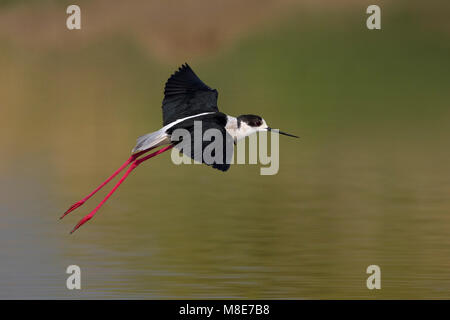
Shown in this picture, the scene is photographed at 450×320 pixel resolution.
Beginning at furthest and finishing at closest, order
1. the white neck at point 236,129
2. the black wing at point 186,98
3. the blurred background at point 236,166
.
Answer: the black wing at point 186,98
the blurred background at point 236,166
the white neck at point 236,129

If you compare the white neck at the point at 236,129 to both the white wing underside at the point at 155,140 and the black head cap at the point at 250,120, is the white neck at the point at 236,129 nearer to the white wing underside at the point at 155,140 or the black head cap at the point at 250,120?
the black head cap at the point at 250,120

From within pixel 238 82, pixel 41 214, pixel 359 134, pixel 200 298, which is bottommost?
pixel 200 298

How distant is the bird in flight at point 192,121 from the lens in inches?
353

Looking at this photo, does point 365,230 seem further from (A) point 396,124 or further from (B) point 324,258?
(A) point 396,124

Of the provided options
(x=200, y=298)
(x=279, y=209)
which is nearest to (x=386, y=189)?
(x=279, y=209)

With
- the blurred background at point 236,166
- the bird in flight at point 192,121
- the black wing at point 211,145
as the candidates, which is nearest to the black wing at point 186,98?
the bird in flight at point 192,121

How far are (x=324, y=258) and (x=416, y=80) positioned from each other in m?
14.1

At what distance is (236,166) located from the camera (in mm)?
16500

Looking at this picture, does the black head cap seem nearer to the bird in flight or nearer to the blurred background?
the bird in flight

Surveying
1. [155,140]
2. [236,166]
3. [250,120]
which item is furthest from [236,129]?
[236,166]

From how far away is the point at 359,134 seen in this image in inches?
773

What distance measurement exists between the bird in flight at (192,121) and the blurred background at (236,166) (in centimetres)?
114

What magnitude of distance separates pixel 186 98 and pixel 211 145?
1470mm

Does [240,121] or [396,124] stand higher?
[396,124]
